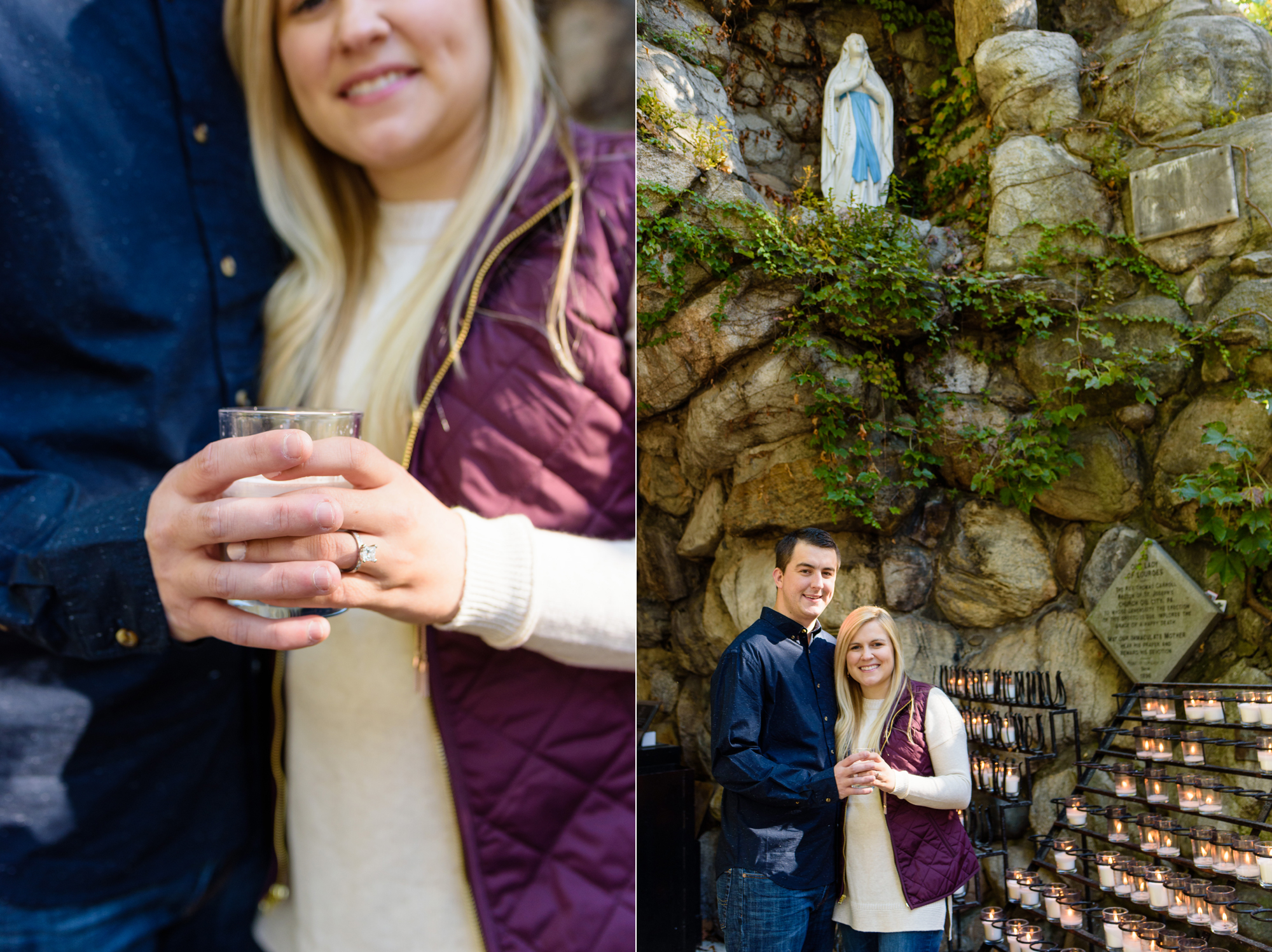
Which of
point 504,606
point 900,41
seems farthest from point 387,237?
point 900,41

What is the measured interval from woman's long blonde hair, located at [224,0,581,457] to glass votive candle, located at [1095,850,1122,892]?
92.0 inches

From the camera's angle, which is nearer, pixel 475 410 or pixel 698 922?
pixel 475 410

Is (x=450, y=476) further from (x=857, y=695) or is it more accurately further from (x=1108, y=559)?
(x=1108, y=559)

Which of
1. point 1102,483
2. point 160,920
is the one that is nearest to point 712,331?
point 1102,483

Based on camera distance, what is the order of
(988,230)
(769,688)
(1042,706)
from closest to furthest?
(769,688)
(1042,706)
(988,230)

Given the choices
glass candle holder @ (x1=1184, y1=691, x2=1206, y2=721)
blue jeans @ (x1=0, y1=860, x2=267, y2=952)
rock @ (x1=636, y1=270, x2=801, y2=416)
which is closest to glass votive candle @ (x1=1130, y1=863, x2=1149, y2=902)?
glass candle holder @ (x1=1184, y1=691, x2=1206, y2=721)

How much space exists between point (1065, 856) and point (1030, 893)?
0.15m

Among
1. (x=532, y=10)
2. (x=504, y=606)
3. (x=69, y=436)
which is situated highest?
(x=532, y=10)

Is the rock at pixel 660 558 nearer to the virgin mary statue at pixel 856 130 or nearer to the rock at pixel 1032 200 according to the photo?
the virgin mary statue at pixel 856 130

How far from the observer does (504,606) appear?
853 mm

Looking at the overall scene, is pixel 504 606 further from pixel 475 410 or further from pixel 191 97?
pixel 191 97

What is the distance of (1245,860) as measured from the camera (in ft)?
6.74

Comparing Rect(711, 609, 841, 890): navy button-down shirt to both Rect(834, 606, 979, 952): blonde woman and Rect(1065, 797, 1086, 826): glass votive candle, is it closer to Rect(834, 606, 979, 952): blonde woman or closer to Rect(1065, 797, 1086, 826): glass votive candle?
Rect(834, 606, 979, 952): blonde woman

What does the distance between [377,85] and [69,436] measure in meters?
0.46
